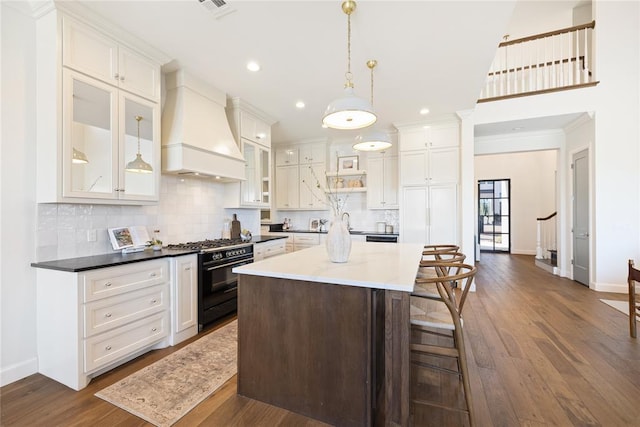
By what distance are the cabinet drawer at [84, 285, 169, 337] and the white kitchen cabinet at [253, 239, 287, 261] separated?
4.22ft

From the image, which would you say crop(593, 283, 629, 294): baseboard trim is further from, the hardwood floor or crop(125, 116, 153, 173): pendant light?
crop(125, 116, 153, 173): pendant light

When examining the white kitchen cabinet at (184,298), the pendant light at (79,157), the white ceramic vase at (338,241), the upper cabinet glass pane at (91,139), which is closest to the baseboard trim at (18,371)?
the white kitchen cabinet at (184,298)

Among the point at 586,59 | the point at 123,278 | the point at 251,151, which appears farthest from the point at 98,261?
the point at 586,59

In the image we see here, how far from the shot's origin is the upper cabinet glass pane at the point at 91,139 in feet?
6.95

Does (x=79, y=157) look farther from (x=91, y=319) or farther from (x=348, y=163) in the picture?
(x=348, y=163)

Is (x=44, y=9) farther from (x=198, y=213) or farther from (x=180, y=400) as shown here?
(x=180, y=400)

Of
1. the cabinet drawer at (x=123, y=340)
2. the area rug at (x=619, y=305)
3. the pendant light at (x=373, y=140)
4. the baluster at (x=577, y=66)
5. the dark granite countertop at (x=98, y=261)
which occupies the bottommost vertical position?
the area rug at (x=619, y=305)

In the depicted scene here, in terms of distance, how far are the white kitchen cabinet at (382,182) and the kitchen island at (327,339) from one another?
135 inches

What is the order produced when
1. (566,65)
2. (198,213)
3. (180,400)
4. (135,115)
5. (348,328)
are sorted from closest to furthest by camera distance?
(348,328) < (180,400) < (135,115) < (198,213) < (566,65)

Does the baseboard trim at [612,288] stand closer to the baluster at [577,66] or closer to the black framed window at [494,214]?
the baluster at [577,66]

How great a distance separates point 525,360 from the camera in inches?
89.3

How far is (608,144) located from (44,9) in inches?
265

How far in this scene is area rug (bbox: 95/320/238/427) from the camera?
5.61 feet

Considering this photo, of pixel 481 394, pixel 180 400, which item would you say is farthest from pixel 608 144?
pixel 180 400
